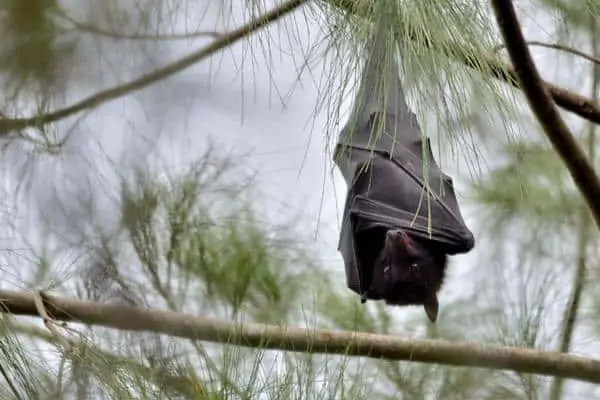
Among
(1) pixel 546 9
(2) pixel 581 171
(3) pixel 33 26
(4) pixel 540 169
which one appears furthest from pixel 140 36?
(4) pixel 540 169

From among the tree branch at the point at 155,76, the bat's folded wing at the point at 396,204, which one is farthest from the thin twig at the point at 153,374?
the bat's folded wing at the point at 396,204

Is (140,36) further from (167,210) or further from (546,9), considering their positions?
(546,9)

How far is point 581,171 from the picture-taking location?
133cm

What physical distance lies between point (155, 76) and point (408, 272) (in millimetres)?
646

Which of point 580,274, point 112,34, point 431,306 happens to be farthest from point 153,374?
point 580,274

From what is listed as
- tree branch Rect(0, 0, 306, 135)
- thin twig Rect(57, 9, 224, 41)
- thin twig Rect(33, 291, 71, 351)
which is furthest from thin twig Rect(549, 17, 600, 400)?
thin twig Rect(33, 291, 71, 351)

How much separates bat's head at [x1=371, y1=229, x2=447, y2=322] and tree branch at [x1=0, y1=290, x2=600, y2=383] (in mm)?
239

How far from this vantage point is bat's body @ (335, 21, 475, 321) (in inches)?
65.9

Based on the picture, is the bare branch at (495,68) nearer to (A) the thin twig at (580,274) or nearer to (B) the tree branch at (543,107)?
(B) the tree branch at (543,107)

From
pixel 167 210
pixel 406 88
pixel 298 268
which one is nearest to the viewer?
pixel 406 88

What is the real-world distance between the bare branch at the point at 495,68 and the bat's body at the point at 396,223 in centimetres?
22

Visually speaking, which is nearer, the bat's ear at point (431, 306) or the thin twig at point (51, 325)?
the thin twig at point (51, 325)

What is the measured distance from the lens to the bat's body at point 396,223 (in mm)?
1675

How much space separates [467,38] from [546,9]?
71cm
